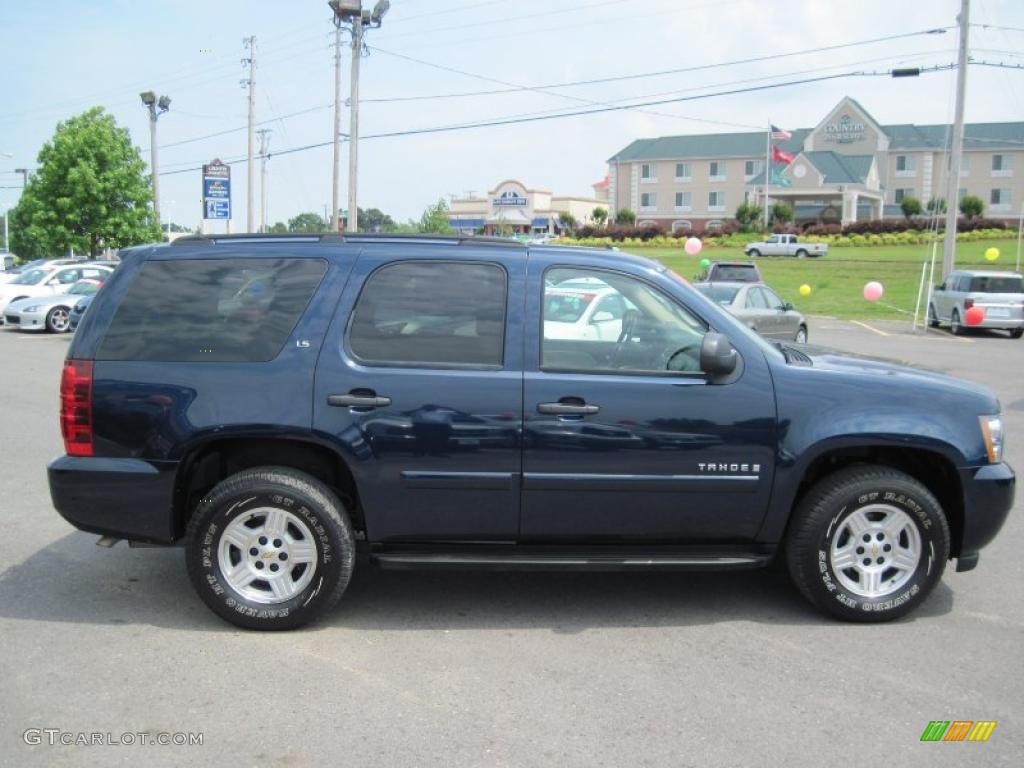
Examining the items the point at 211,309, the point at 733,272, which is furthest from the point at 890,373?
the point at 733,272

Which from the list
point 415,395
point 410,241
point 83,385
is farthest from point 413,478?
point 83,385

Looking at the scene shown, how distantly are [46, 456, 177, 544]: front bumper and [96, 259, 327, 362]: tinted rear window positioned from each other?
0.54 m

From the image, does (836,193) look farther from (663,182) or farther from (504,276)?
(504,276)

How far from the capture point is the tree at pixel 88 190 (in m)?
36.2

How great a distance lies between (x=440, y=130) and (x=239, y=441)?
33.1 m

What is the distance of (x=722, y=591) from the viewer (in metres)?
5.41

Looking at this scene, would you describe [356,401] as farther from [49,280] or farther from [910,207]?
[910,207]

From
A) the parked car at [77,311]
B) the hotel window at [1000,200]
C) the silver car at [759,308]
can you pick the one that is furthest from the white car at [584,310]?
the hotel window at [1000,200]

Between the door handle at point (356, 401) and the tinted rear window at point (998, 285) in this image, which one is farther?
the tinted rear window at point (998, 285)

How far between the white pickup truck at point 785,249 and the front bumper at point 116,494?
2036 inches

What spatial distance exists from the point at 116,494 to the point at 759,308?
43.6ft

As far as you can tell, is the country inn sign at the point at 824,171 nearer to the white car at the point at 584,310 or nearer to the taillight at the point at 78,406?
the white car at the point at 584,310

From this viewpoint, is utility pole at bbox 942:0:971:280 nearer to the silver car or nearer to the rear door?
the silver car

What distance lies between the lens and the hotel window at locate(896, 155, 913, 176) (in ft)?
262
